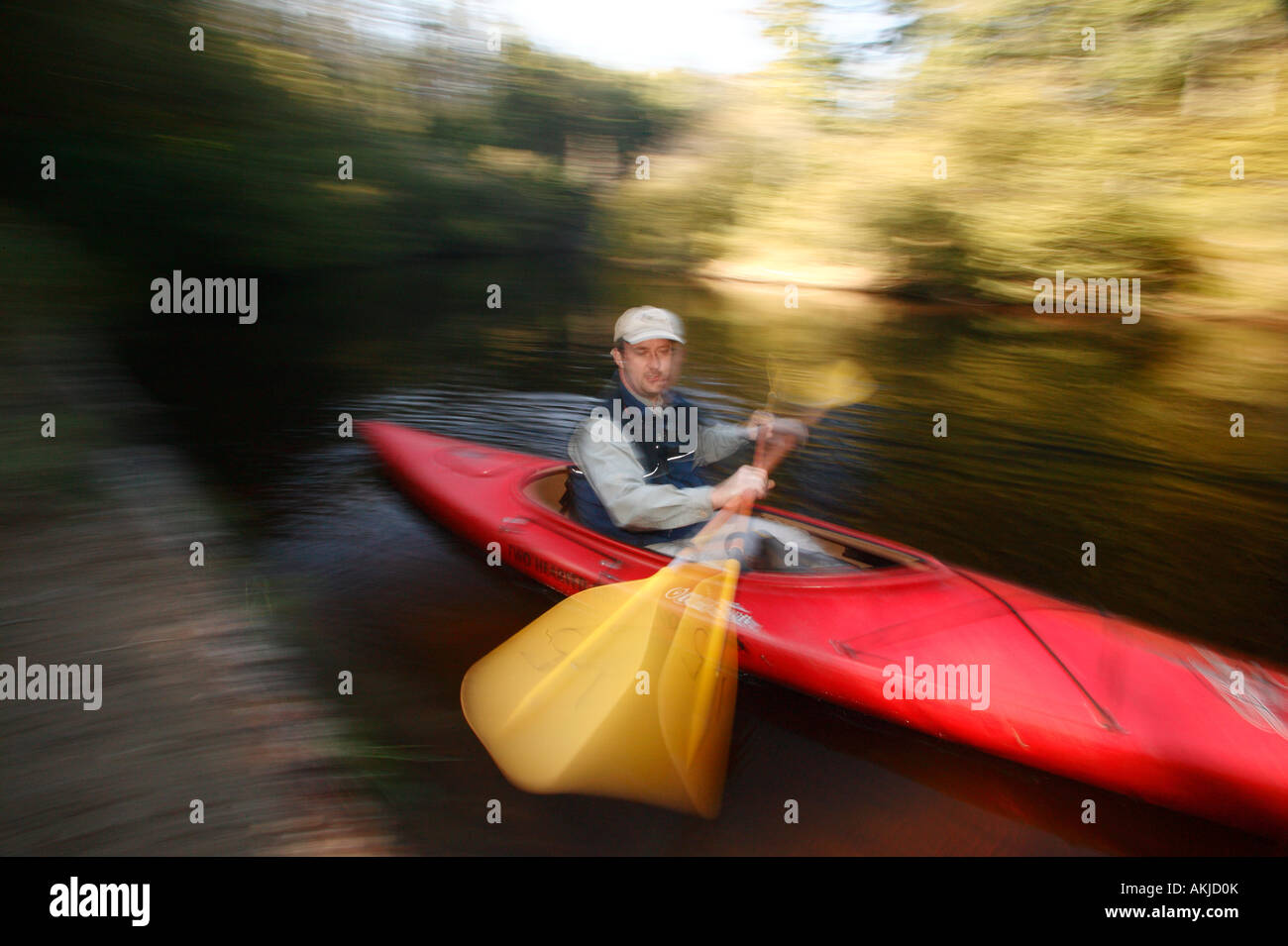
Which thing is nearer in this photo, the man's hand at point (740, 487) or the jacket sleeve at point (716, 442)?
the man's hand at point (740, 487)

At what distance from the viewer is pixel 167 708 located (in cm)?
228

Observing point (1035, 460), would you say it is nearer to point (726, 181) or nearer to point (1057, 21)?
point (1057, 21)

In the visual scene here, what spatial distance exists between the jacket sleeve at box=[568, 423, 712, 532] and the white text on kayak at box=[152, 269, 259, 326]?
21.0 feet

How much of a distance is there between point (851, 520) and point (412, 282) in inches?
432

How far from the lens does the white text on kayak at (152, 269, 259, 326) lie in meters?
7.74

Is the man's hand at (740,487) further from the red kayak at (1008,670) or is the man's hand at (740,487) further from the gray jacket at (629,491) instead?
the red kayak at (1008,670)

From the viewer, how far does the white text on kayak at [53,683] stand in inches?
90.5

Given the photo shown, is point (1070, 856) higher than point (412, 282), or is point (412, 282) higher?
point (412, 282)

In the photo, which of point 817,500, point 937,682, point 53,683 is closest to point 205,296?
point 817,500

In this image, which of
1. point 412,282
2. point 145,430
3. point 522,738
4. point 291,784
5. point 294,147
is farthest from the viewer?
point 412,282

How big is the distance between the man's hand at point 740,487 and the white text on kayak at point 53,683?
181 cm

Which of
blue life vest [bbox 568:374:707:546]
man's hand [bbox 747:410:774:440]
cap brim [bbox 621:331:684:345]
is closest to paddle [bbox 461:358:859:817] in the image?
blue life vest [bbox 568:374:707:546]

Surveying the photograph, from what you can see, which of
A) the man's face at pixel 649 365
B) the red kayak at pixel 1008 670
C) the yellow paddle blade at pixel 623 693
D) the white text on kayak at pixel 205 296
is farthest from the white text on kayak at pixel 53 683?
the white text on kayak at pixel 205 296

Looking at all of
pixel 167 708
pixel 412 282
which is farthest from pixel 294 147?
pixel 167 708
